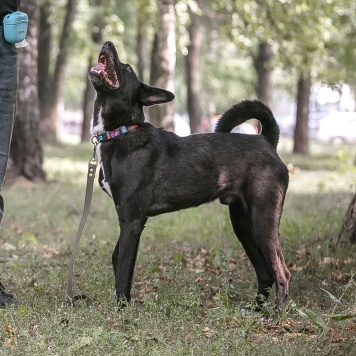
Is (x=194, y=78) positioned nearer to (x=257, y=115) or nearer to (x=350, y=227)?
(x=350, y=227)

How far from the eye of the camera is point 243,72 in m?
33.8

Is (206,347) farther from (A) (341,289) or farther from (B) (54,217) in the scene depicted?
(B) (54,217)

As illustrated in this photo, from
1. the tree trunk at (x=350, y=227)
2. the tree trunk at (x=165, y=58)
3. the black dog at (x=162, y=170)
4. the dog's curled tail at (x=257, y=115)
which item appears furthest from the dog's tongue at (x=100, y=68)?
the tree trunk at (x=165, y=58)

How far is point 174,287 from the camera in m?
6.34

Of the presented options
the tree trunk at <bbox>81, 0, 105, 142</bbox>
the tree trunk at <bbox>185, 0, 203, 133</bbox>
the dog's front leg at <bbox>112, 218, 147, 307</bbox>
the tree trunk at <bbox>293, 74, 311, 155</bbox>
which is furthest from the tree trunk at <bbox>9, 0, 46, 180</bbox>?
the tree trunk at <bbox>81, 0, 105, 142</bbox>

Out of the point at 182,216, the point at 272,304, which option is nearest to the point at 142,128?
the point at 272,304

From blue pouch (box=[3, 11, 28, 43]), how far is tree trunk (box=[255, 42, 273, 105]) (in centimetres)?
1837

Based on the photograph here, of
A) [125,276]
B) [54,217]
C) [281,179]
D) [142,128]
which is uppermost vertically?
[142,128]

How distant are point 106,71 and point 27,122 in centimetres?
819

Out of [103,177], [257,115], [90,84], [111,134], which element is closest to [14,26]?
[111,134]

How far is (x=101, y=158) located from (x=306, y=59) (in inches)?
562

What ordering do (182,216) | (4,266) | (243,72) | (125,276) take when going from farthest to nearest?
(243,72) < (182,216) < (4,266) < (125,276)

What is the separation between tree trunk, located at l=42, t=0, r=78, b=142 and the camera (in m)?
24.5

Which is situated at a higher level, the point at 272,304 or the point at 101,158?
the point at 101,158
